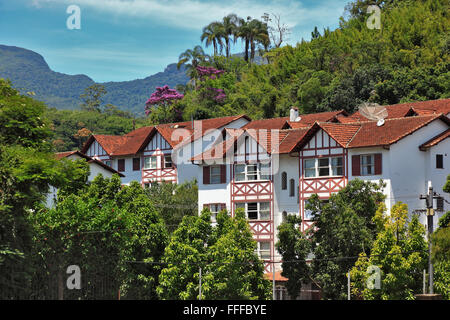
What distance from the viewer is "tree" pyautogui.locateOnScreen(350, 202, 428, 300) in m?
36.0

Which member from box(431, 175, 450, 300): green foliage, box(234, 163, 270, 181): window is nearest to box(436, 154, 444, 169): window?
box(234, 163, 270, 181): window

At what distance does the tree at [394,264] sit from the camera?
118 ft

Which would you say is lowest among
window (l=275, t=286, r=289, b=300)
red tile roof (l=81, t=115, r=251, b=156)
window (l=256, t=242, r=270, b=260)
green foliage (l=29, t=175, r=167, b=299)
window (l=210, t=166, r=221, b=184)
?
window (l=275, t=286, r=289, b=300)

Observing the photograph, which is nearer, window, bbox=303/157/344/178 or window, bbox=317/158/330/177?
window, bbox=303/157/344/178

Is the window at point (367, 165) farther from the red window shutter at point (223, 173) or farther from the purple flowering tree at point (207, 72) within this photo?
the purple flowering tree at point (207, 72)

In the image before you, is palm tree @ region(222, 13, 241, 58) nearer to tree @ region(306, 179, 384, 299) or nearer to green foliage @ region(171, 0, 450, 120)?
green foliage @ region(171, 0, 450, 120)

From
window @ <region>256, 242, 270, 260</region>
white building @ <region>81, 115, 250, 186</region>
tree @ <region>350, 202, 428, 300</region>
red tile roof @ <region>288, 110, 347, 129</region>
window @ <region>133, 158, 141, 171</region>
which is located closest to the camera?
tree @ <region>350, 202, 428, 300</region>

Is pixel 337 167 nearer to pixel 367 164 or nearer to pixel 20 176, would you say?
pixel 367 164

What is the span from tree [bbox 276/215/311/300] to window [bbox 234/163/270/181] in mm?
9326

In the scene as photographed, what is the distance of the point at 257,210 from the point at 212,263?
48.2 ft

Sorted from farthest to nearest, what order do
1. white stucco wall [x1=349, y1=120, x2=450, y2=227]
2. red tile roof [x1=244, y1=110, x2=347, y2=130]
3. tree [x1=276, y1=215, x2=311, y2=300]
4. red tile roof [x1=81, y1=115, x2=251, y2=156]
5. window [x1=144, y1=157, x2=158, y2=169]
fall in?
window [x1=144, y1=157, x2=158, y2=169], red tile roof [x1=81, y1=115, x2=251, y2=156], red tile roof [x1=244, y1=110, x2=347, y2=130], white stucco wall [x1=349, y1=120, x2=450, y2=227], tree [x1=276, y1=215, x2=311, y2=300]

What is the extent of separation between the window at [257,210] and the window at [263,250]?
1693 millimetres

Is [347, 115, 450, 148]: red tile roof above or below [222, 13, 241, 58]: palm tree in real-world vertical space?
below

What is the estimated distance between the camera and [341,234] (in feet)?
125
